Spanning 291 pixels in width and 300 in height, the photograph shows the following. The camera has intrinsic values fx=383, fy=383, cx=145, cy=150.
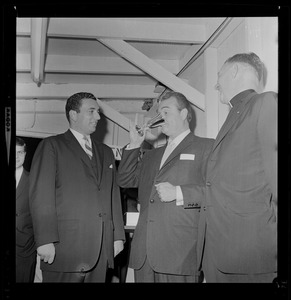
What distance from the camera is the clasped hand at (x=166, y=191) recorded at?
1871 millimetres

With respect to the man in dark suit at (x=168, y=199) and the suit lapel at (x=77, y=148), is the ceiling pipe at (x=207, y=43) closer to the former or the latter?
the man in dark suit at (x=168, y=199)

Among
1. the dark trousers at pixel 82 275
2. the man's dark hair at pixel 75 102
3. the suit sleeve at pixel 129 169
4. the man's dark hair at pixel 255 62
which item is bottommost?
the dark trousers at pixel 82 275

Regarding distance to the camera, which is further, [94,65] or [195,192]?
[94,65]

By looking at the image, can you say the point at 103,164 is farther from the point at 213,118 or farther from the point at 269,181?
the point at 269,181

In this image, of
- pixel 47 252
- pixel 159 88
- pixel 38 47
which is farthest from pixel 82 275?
pixel 38 47

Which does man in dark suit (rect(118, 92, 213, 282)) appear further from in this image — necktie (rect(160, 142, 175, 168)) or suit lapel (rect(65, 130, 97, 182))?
suit lapel (rect(65, 130, 97, 182))

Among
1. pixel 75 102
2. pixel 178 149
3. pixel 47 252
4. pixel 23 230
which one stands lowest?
pixel 47 252

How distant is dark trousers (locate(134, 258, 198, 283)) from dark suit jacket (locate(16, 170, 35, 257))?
1.75ft

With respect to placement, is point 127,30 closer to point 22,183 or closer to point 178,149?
point 178,149

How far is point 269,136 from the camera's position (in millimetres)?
1799

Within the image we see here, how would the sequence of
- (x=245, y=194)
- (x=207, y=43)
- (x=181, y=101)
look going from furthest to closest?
(x=207, y=43), (x=181, y=101), (x=245, y=194)

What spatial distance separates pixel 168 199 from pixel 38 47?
3.39 feet

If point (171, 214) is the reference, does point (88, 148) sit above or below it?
above

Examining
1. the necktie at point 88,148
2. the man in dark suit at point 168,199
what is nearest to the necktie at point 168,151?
the man in dark suit at point 168,199
